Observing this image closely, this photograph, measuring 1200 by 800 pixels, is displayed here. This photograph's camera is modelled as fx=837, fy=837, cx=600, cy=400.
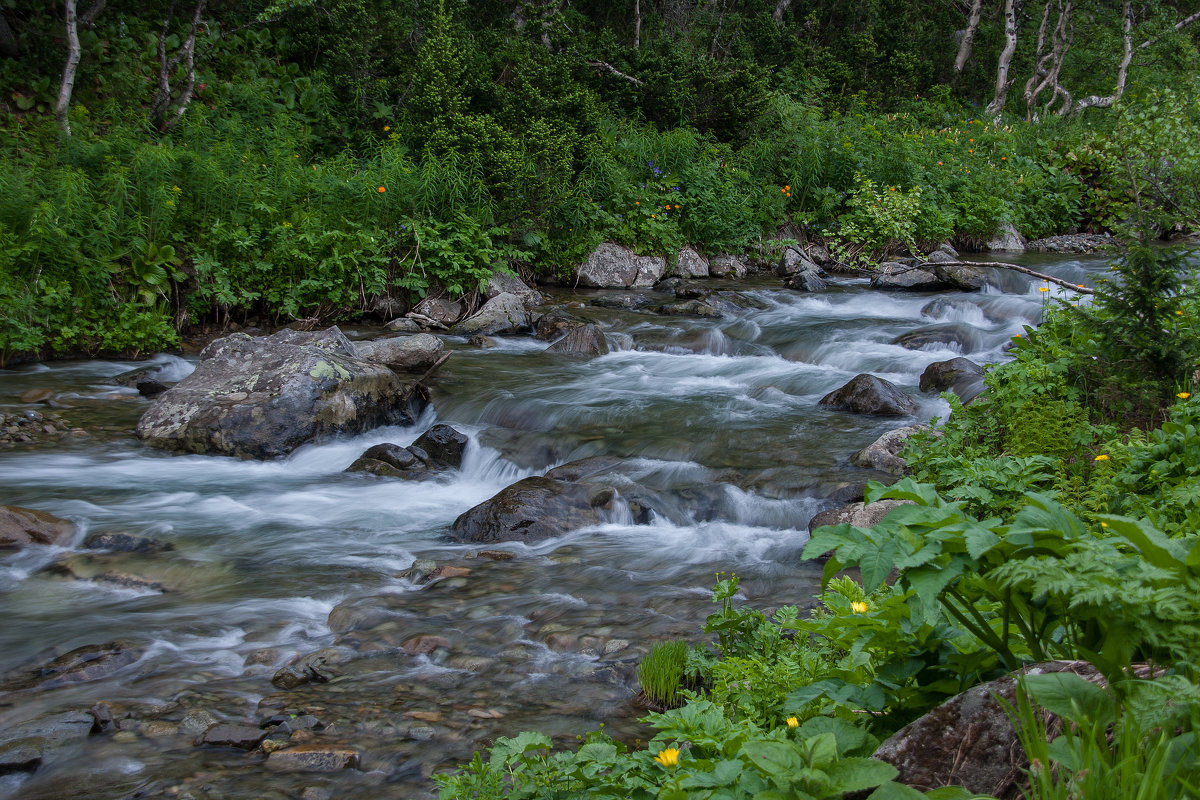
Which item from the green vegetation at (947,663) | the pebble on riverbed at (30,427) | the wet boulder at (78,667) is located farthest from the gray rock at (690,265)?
the wet boulder at (78,667)

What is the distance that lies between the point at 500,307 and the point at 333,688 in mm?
8808

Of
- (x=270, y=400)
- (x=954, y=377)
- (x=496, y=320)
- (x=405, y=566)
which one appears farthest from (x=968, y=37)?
(x=405, y=566)

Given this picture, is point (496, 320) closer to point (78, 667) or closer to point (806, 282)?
point (806, 282)

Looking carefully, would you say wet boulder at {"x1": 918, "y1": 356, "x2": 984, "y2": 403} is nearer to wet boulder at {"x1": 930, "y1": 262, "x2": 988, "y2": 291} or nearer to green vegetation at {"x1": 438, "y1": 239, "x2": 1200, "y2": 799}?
green vegetation at {"x1": 438, "y1": 239, "x2": 1200, "y2": 799}

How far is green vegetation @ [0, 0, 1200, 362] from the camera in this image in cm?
972

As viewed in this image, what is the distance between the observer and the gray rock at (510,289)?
1258cm

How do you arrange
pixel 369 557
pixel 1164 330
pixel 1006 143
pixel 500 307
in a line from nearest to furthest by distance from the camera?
pixel 1164 330 < pixel 369 557 < pixel 500 307 < pixel 1006 143

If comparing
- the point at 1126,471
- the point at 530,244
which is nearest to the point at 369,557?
the point at 1126,471

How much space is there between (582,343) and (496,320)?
1.52m

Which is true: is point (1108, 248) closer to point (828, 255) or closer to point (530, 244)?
point (530, 244)

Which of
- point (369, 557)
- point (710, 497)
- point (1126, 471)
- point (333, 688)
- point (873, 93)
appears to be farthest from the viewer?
point (873, 93)

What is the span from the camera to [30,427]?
760 cm

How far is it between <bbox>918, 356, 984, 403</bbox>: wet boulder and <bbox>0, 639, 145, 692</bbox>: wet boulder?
23.1 feet

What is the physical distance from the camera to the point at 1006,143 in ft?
66.5
